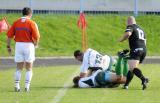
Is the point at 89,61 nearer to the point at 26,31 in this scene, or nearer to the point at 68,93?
the point at 68,93

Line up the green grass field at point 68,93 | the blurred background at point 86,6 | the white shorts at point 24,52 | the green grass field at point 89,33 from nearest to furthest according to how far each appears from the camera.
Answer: the green grass field at point 68,93, the white shorts at point 24,52, the green grass field at point 89,33, the blurred background at point 86,6

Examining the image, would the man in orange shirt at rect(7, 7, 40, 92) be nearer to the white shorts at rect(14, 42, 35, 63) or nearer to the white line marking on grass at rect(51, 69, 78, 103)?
the white shorts at rect(14, 42, 35, 63)

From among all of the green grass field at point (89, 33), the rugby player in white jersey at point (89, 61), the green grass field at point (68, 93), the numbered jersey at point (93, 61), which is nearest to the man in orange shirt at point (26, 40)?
the green grass field at point (68, 93)

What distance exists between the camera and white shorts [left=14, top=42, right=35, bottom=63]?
17.9 meters

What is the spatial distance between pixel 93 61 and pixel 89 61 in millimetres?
190

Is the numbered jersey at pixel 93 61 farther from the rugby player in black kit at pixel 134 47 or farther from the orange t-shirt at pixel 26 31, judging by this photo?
the orange t-shirt at pixel 26 31

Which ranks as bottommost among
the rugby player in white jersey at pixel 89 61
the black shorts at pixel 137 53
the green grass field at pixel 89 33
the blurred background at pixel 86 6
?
the green grass field at pixel 89 33

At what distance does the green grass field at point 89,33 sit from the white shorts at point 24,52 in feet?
64.1

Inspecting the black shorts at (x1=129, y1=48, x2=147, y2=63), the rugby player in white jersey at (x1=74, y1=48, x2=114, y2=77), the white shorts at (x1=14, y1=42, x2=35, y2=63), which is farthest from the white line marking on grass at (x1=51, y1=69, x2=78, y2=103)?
the black shorts at (x1=129, y1=48, x2=147, y2=63)

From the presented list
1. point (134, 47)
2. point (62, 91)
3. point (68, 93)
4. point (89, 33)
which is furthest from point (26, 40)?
point (89, 33)

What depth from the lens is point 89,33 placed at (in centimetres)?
4184

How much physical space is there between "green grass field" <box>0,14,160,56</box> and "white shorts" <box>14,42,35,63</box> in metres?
19.6

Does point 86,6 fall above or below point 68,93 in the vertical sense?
above

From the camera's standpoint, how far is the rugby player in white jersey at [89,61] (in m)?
18.9
